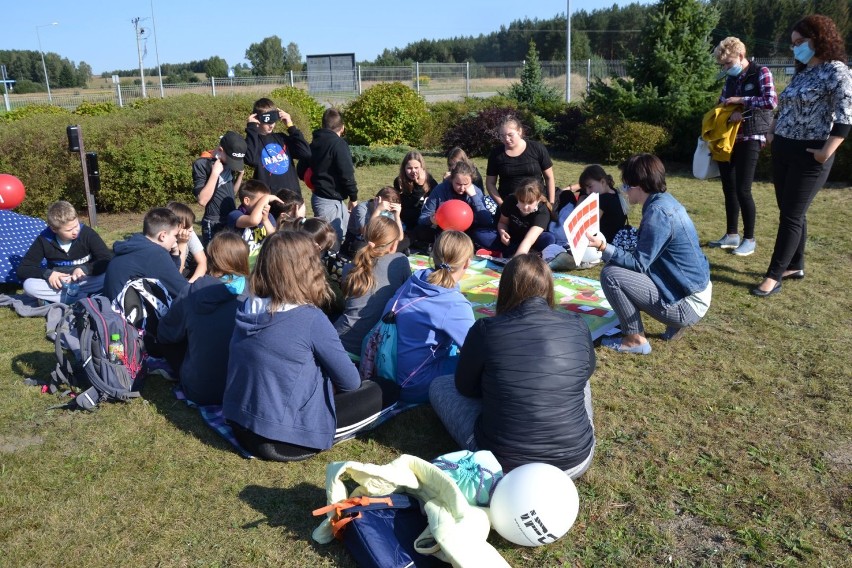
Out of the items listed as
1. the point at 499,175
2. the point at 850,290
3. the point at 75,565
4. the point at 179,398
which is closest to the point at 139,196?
the point at 499,175

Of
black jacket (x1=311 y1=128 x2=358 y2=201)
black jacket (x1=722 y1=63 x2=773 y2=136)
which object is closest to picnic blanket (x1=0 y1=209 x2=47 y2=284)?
black jacket (x1=311 y1=128 x2=358 y2=201)

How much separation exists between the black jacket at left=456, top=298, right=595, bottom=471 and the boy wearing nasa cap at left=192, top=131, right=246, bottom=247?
431 centimetres

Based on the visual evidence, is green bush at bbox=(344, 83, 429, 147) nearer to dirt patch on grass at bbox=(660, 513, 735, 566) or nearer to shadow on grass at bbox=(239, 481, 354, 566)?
shadow on grass at bbox=(239, 481, 354, 566)

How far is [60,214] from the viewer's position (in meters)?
5.66

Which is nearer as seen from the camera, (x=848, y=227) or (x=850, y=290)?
(x=850, y=290)

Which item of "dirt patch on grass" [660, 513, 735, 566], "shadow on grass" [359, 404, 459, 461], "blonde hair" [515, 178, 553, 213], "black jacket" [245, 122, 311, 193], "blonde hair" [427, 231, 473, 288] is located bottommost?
"dirt patch on grass" [660, 513, 735, 566]

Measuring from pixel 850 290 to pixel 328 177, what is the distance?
5.15 meters

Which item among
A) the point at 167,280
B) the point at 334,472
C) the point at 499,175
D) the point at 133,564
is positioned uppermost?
the point at 499,175

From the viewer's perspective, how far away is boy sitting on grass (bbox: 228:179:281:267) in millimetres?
6387

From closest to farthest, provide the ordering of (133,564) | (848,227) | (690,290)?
1. (133,564)
2. (690,290)
3. (848,227)

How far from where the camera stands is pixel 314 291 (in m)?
3.53

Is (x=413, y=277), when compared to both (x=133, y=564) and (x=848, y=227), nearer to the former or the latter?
(x=133, y=564)

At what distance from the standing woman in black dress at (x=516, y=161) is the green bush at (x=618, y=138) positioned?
6355 mm

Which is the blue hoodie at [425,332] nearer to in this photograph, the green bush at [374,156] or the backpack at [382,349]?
the backpack at [382,349]
